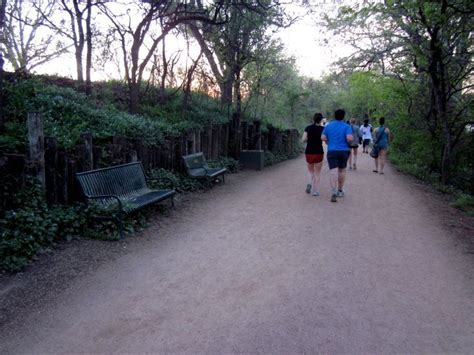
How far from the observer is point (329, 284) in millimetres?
4258

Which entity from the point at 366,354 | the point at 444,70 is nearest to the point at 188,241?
the point at 366,354

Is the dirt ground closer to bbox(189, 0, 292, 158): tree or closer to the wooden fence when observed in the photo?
the wooden fence

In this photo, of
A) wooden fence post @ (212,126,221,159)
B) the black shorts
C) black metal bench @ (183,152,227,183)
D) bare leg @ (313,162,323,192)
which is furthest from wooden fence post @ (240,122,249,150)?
the black shorts

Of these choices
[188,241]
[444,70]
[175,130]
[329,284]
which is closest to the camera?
[329,284]

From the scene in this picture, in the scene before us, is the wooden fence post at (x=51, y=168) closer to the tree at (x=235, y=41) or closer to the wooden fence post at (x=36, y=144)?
the wooden fence post at (x=36, y=144)

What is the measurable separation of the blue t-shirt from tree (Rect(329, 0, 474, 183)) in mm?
2266

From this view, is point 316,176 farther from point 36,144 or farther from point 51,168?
point 36,144

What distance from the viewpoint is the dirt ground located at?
10.6 ft

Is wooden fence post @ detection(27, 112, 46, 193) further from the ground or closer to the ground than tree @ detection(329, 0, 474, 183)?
closer to the ground

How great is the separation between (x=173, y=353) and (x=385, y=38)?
51.2ft

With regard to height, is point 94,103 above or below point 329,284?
above

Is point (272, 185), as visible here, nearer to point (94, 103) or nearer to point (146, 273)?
point (94, 103)

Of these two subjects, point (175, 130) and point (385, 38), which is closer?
point (175, 130)

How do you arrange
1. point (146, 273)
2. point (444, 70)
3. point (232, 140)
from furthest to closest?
point (232, 140), point (444, 70), point (146, 273)
